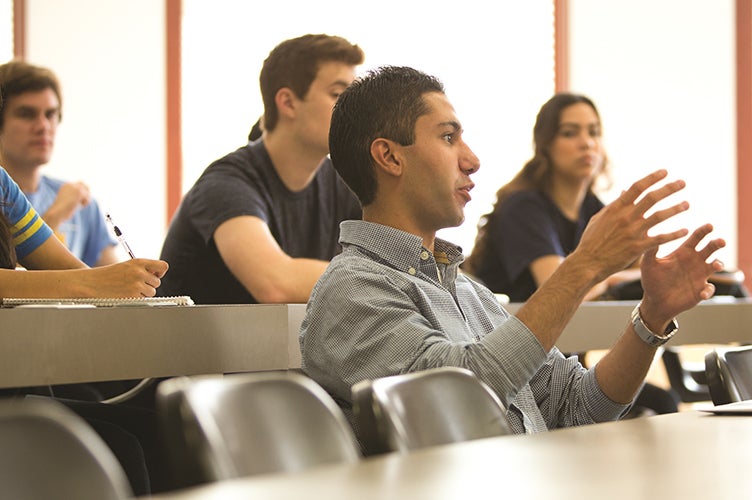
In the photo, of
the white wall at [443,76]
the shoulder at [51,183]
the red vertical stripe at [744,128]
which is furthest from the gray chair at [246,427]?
the red vertical stripe at [744,128]

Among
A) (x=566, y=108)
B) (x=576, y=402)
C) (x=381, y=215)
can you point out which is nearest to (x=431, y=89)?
(x=381, y=215)

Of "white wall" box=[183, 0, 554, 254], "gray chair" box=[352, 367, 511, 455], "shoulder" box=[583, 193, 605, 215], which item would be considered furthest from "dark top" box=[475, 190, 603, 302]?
"gray chair" box=[352, 367, 511, 455]

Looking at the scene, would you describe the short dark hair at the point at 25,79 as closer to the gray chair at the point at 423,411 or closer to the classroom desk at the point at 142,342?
the classroom desk at the point at 142,342

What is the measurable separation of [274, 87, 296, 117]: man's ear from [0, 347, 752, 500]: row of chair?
1.64 meters

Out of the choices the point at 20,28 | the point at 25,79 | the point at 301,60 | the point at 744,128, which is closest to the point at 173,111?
the point at 20,28

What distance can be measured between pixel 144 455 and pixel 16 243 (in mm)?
531

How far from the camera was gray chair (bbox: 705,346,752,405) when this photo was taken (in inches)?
73.4

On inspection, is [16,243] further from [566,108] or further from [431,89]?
[566,108]

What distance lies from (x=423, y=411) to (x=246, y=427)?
0.30 meters

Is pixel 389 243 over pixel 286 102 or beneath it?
beneath

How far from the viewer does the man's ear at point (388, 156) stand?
6.30ft

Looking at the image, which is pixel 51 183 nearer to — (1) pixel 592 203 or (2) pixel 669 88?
(1) pixel 592 203

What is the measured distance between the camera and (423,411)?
1281 millimetres

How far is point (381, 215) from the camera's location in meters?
1.93
